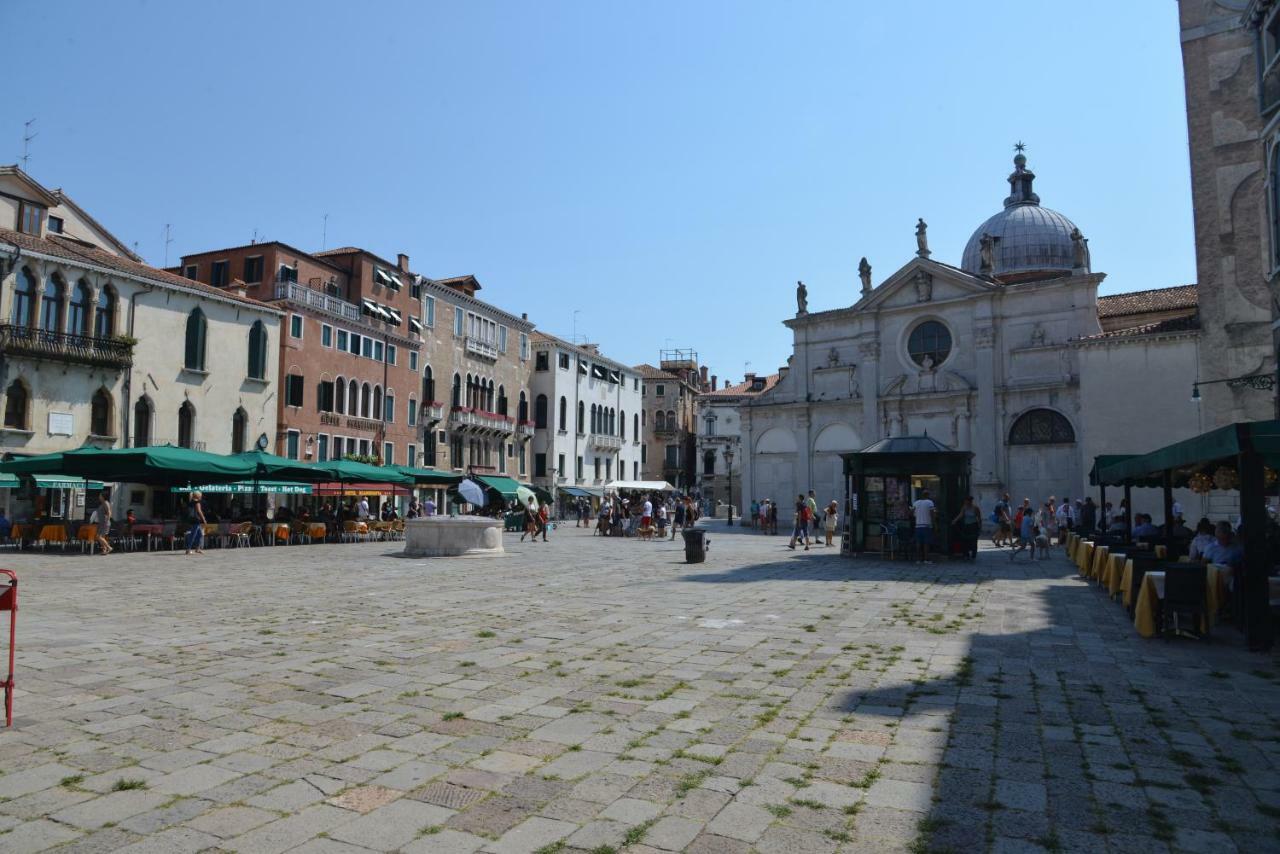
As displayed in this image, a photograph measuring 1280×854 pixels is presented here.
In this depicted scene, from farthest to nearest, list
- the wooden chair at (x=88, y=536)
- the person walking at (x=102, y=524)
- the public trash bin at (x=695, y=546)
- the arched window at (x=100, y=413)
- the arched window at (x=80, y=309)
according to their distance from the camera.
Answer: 1. the arched window at (x=100, y=413)
2. the arched window at (x=80, y=309)
3. the person walking at (x=102, y=524)
4. the wooden chair at (x=88, y=536)
5. the public trash bin at (x=695, y=546)

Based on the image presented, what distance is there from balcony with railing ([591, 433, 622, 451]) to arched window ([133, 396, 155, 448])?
32.7m

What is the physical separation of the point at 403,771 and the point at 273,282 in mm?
33196

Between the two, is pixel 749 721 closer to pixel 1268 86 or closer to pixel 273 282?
pixel 1268 86

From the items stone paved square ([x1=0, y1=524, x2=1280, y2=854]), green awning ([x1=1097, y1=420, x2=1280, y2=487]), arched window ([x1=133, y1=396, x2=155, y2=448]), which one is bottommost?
stone paved square ([x1=0, y1=524, x2=1280, y2=854])

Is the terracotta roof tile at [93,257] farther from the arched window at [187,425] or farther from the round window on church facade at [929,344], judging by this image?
the round window on church facade at [929,344]

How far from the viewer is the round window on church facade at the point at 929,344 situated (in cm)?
3866

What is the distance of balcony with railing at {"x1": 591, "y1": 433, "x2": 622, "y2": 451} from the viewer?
58619mm

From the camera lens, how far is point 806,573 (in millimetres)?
16500

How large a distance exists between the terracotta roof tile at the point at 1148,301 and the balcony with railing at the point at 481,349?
98.9ft

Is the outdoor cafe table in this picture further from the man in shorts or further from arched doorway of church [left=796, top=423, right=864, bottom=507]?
arched doorway of church [left=796, top=423, right=864, bottom=507]

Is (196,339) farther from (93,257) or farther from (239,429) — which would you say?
(93,257)

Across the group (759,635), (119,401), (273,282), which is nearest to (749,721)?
(759,635)

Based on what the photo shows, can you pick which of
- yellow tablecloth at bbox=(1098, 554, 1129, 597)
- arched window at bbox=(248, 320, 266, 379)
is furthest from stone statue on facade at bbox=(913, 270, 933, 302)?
arched window at bbox=(248, 320, 266, 379)

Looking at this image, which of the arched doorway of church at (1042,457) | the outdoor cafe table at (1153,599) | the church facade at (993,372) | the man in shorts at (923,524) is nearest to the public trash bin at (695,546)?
the man in shorts at (923,524)
